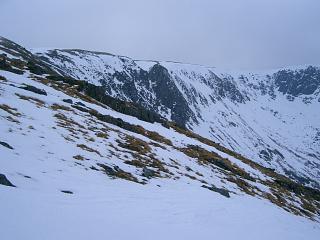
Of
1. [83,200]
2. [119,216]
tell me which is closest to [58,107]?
[83,200]

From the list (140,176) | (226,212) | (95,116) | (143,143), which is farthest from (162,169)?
(95,116)

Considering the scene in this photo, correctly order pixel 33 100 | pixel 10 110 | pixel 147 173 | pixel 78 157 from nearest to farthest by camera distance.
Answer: pixel 78 157 → pixel 147 173 → pixel 10 110 → pixel 33 100

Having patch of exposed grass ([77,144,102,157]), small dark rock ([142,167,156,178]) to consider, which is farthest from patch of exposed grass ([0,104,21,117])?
small dark rock ([142,167,156,178])

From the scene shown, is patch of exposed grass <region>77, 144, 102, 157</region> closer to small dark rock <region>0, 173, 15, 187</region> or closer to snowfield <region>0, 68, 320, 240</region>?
snowfield <region>0, 68, 320, 240</region>

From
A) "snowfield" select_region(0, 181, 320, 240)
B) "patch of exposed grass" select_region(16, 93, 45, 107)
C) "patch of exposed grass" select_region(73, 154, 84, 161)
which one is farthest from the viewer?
"patch of exposed grass" select_region(16, 93, 45, 107)

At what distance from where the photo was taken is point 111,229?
11.3 metres

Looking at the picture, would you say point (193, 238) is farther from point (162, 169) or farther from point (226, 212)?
point (162, 169)

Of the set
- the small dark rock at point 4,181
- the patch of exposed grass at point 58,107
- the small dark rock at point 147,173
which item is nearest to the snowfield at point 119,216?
the small dark rock at point 4,181

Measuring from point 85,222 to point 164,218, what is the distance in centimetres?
458

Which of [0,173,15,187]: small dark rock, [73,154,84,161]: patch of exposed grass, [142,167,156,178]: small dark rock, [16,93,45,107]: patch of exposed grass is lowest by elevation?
[142,167,156,178]: small dark rock

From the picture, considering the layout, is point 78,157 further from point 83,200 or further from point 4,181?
point 4,181

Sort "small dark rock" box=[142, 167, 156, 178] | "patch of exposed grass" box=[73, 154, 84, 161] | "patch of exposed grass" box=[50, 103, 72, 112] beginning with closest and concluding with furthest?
"patch of exposed grass" box=[73, 154, 84, 161]
"small dark rock" box=[142, 167, 156, 178]
"patch of exposed grass" box=[50, 103, 72, 112]

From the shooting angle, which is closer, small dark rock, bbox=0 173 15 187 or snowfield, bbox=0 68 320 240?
snowfield, bbox=0 68 320 240

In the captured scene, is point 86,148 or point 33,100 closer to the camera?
point 86,148
